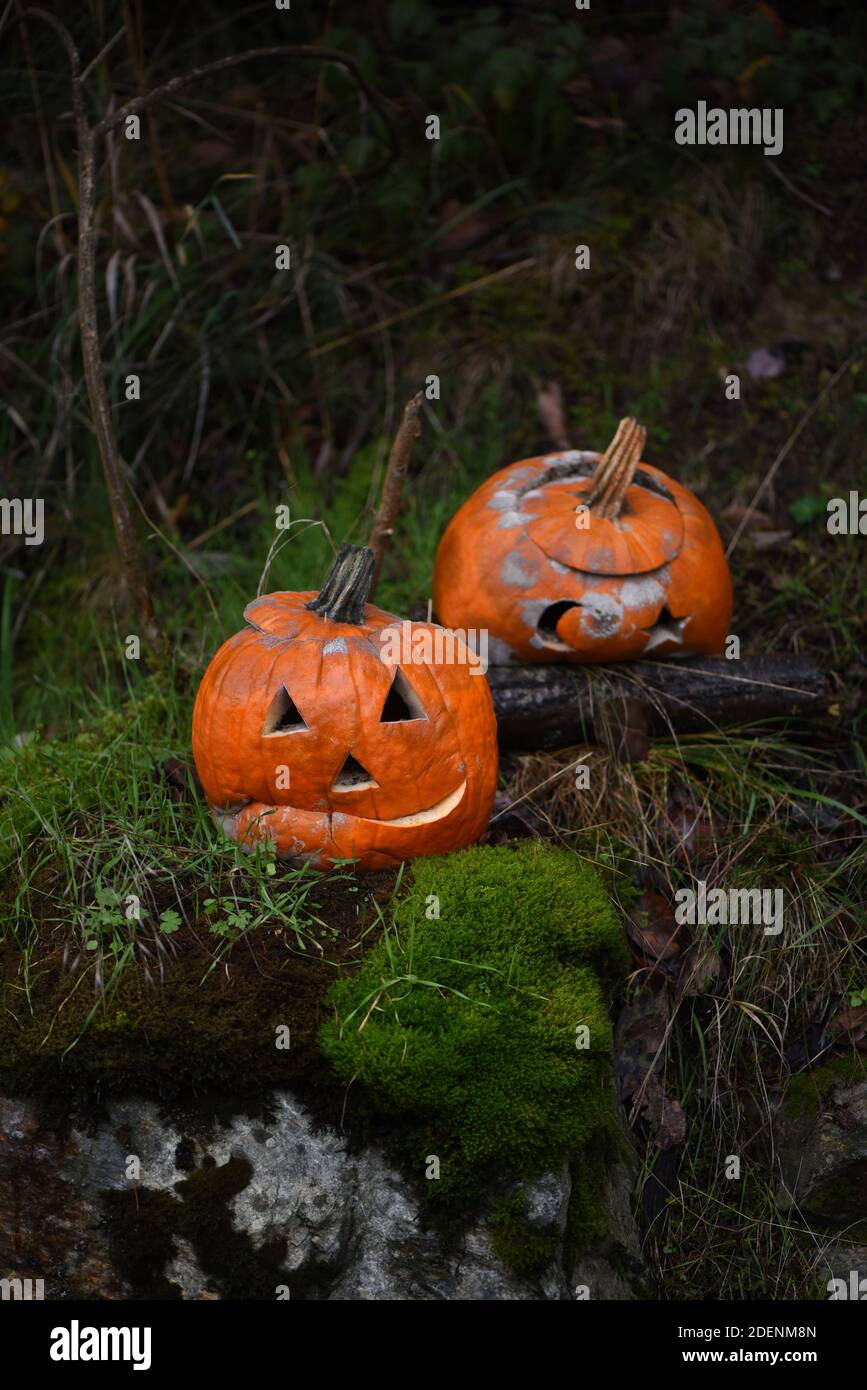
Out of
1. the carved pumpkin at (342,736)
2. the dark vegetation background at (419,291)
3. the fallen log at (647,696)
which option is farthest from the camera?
the dark vegetation background at (419,291)

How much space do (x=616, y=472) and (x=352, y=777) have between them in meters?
1.49

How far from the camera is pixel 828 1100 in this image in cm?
367

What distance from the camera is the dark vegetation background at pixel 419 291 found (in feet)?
17.7

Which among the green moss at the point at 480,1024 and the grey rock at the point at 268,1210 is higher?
the green moss at the point at 480,1024

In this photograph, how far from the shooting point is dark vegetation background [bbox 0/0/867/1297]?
5.39 meters

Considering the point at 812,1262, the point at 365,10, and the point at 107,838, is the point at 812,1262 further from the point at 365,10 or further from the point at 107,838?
the point at 365,10

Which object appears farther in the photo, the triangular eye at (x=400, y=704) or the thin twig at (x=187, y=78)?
the thin twig at (x=187, y=78)

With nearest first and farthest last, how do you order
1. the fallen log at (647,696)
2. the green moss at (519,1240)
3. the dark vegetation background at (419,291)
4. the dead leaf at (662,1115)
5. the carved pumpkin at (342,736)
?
1. the green moss at (519,1240)
2. the carved pumpkin at (342,736)
3. the dead leaf at (662,1115)
4. the fallen log at (647,696)
5. the dark vegetation background at (419,291)

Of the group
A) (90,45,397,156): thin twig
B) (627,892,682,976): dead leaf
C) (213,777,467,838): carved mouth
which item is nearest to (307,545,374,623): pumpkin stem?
(213,777,467,838): carved mouth

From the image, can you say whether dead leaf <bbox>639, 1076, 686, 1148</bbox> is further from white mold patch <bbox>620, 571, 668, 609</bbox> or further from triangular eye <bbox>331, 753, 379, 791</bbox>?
white mold patch <bbox>620, 571, 668, 609</bbox>

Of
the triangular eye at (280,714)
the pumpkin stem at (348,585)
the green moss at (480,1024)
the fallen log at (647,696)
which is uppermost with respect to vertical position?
the pumpkin stem at (348,585)

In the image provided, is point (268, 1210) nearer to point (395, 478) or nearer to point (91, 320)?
point (395, 478)

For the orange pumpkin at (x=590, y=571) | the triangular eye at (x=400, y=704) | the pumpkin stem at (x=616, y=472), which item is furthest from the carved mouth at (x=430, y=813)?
the pumpkin stem at (x=616, y=472)

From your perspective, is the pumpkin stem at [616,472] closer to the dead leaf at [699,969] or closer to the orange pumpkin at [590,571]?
the orange pumpkin at [590,571]
